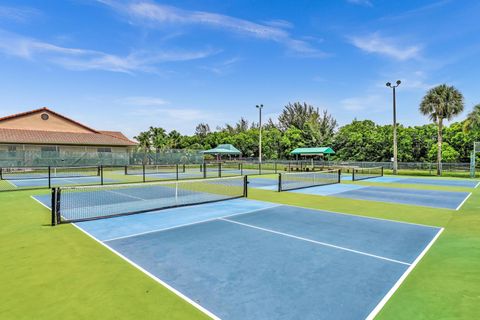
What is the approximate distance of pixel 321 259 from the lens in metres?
6.54

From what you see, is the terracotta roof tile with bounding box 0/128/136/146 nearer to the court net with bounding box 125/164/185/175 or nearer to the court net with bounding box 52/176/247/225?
the court net with bounding box 125/164/185/175

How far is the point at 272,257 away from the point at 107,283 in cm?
332

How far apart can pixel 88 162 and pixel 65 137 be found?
9902mm

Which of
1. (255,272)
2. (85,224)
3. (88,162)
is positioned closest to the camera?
(255,272)

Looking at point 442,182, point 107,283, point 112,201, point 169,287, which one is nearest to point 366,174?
point 442,182

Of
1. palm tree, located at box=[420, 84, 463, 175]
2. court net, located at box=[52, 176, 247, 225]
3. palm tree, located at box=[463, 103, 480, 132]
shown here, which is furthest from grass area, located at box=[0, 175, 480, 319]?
palm tree, located at box=[463, 103, 480, 132]

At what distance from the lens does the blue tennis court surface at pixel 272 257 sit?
15.3 feet

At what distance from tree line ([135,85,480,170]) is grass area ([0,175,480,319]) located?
29375mm

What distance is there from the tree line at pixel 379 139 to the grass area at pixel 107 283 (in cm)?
2937

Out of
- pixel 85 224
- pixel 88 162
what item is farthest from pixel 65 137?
pixel 85 224

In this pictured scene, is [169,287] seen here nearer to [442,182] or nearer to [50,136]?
[442,182]

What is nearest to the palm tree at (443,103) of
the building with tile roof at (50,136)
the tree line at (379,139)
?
the tree line at (379,139)

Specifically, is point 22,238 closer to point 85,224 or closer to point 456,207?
point 85,224

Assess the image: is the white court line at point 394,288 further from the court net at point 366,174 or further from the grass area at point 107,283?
the court net at point 366,174
